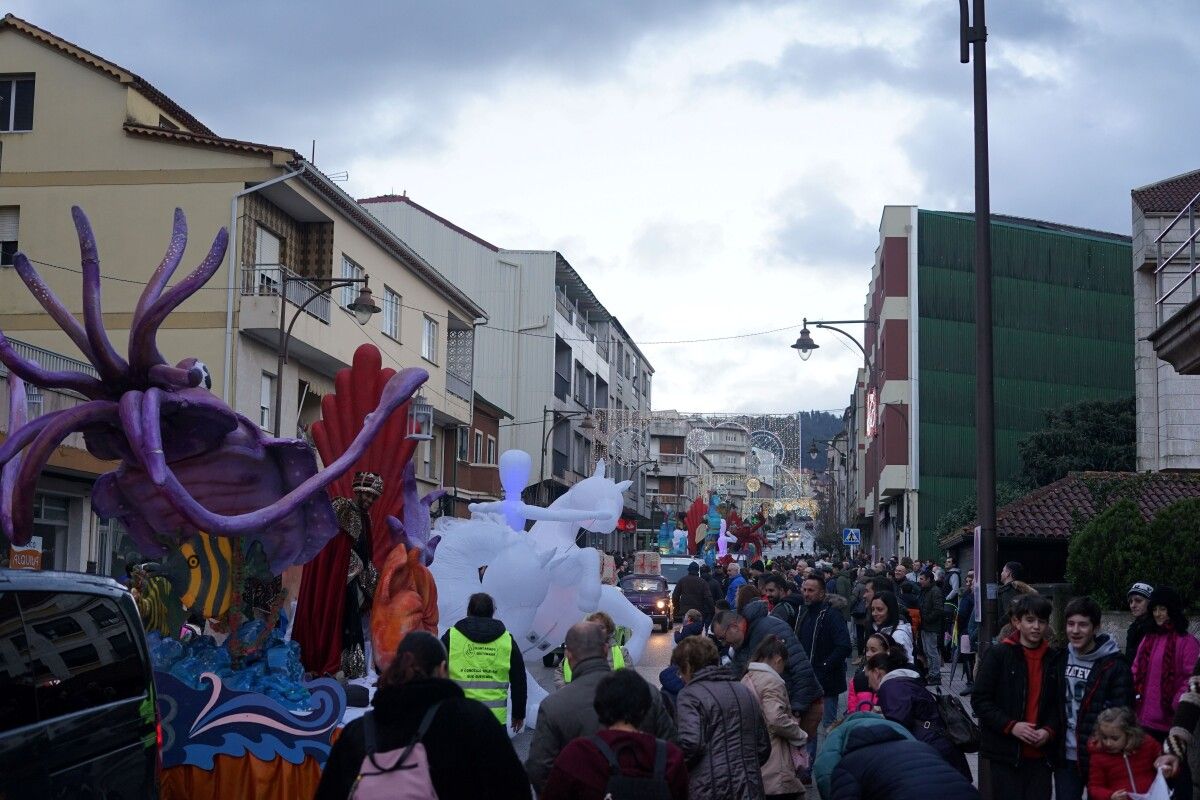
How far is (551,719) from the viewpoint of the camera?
19.4 ft

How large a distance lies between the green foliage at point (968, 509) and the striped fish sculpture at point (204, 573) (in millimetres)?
35767

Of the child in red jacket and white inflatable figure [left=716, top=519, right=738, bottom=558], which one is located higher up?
white inflatable figure [left=716, top=519, right=738, bottom=558]

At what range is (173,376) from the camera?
8805 millimetres

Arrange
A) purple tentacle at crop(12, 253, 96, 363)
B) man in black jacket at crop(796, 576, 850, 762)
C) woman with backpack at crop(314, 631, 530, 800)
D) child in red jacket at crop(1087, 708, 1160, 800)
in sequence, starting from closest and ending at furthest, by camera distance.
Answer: woman with backpack at crop(314, 631, 530, 800) → child in red jacket at crop(1087, 708, 1160, 800) → purple tentacle at crop(12, 253, 96, 363) → man in black jacket at crop(796, 576, 850, 762)

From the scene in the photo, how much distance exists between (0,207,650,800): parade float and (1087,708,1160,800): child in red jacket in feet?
13.8

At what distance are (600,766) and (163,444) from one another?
16.9ft

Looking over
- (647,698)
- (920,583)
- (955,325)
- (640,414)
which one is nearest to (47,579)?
(647,698)

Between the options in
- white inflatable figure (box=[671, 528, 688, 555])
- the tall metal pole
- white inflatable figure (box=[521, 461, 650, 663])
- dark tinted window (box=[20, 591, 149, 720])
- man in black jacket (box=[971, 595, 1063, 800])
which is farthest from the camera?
white inflatable figure (box=[671, 528, 688, 555])

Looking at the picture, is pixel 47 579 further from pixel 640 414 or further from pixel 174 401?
pixel 640 414

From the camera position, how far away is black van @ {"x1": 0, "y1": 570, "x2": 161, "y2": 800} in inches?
225

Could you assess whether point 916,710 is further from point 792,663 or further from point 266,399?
point 266,399

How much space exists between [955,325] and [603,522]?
1411 inches

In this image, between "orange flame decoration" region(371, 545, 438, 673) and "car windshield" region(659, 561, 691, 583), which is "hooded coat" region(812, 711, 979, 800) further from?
"car windshield" region(659, 561, 691, 583)

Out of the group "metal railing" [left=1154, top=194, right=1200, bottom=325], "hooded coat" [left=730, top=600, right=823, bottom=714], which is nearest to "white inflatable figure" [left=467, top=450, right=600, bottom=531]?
"hooded coat" [left=730, top=600, right=823, bottom=714]
